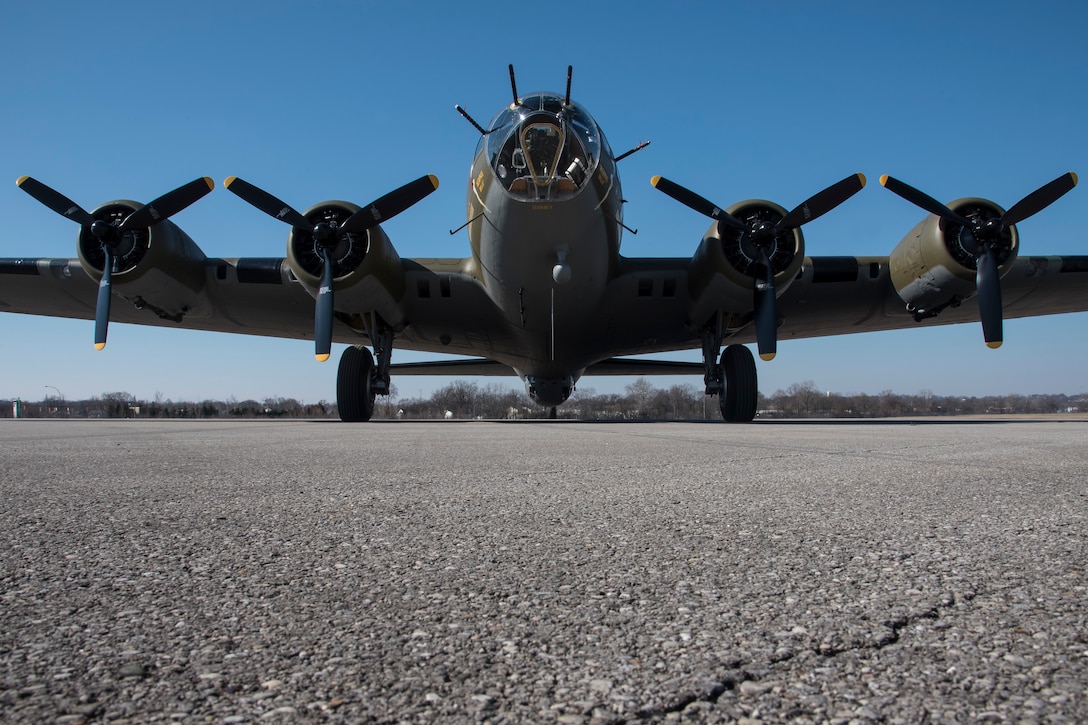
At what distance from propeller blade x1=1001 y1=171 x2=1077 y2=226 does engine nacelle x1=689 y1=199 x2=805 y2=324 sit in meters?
3.56

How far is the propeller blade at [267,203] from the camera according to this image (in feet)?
37.9

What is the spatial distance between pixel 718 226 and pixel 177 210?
9991 mm

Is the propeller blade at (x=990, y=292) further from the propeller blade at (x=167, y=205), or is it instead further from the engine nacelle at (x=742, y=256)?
the propeller blade at (x=167, y=205)

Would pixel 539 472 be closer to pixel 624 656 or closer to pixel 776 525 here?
pixel 776 525

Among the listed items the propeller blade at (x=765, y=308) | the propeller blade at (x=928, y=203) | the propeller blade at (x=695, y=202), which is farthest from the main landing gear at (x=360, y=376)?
the propeller blade at (x=928, y=203)

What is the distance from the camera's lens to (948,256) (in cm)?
1130

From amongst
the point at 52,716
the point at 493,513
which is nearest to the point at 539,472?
the point at 493,513

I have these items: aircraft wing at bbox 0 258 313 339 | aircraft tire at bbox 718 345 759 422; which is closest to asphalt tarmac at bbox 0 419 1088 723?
aircraft tire at bbox 718 345 759 422

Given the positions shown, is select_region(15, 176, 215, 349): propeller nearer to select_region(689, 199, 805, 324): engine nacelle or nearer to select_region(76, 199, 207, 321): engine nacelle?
select_region(76, 199, 207, 321): engine nacelle

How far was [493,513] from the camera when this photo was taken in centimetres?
232

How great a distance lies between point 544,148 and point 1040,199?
28.6 feet

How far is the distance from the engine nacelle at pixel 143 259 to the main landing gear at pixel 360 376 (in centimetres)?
341

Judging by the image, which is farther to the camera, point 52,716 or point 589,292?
point 589,292

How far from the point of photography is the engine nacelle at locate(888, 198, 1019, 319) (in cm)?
1125
